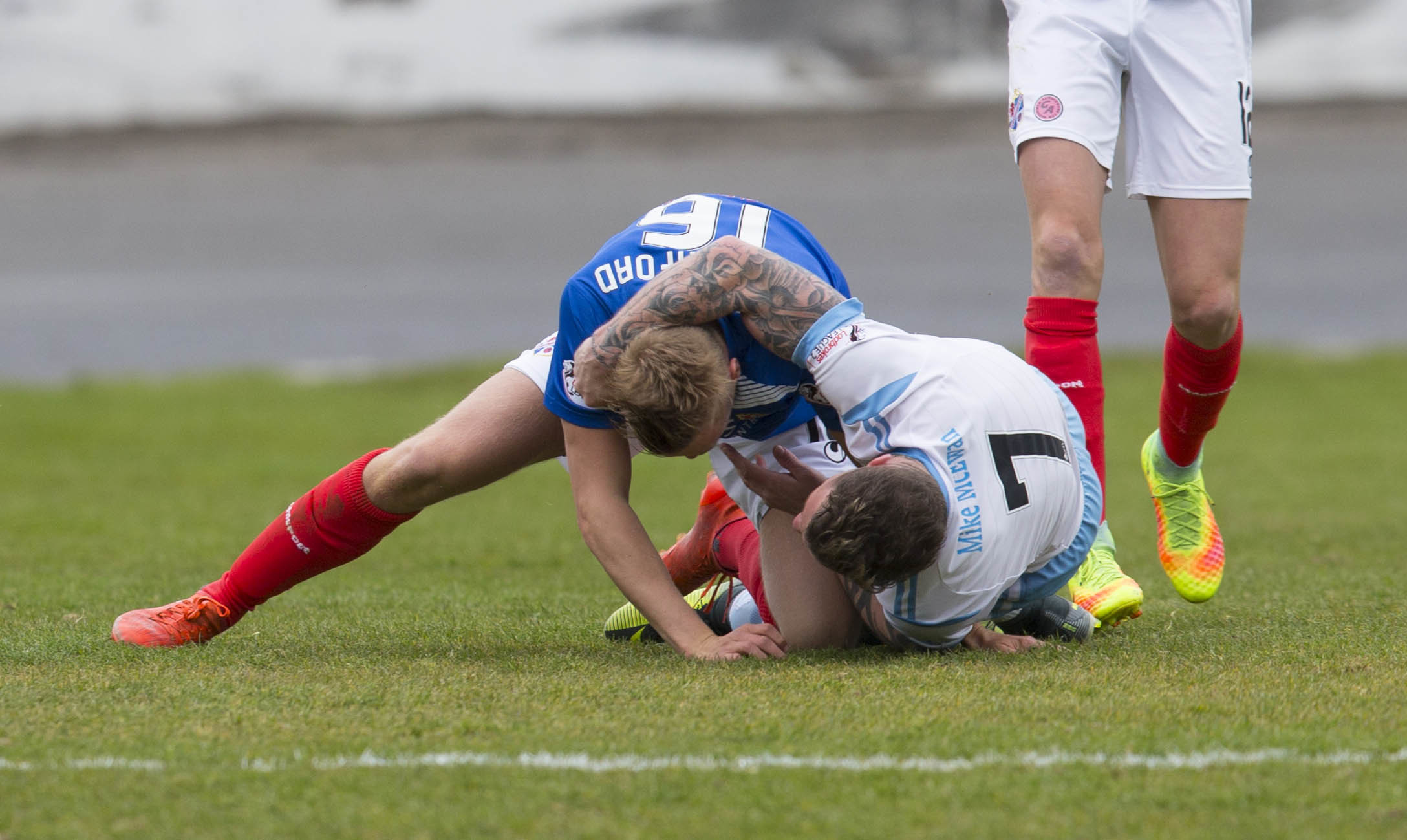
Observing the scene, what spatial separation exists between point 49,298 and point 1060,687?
14.2m

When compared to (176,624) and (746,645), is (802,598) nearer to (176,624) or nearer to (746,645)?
(746,645)

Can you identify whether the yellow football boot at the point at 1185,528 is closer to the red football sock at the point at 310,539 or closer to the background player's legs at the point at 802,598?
the background player's legs at the point at 802,598

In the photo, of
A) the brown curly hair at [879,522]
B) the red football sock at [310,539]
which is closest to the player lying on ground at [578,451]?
the red football sock at [310,539]

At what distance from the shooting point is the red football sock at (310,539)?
133 inches

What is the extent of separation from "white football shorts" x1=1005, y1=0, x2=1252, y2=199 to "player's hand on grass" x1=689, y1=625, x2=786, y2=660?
48.7 inches

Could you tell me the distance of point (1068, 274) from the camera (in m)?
3.37

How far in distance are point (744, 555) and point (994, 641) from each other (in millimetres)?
604

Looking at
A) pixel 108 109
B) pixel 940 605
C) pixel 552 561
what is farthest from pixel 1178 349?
pixel 108 109

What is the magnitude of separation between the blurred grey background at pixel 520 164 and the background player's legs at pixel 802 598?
370 inches

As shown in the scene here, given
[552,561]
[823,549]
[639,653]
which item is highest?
[823,549]

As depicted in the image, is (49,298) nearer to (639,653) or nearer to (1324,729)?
(639,653)

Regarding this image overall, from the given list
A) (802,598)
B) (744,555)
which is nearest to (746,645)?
(802,598)

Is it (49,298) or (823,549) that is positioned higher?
(823,549)

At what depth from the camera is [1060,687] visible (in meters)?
2.65
